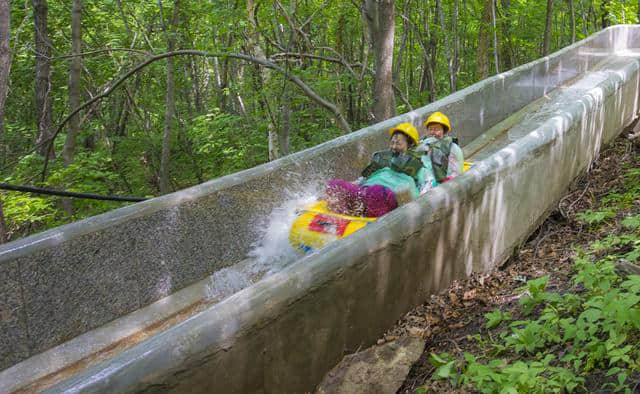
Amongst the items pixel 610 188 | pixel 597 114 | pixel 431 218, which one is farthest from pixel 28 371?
pixel 597 114

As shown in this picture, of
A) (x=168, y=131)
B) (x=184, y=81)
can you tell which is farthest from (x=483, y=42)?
(x=184, y=81)

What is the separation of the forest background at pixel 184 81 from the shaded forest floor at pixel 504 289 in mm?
3012

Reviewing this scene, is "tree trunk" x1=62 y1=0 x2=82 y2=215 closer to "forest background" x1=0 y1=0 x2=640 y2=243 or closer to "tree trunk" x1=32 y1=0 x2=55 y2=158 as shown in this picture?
"forest background" x1=0 y1=0 x2=640 y2=243

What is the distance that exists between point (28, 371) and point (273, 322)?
1889 millimetres

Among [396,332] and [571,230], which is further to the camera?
[571,230]

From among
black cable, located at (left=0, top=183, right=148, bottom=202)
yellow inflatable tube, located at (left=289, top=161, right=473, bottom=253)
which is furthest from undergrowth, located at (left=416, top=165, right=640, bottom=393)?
black cable, located at (left=0, top=183, right=148, bottom=202)

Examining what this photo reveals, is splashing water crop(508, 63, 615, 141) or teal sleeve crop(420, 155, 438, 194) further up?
teal sleeve crop(420, 155, 438, 194)

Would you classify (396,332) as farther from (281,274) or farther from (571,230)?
(571,230)

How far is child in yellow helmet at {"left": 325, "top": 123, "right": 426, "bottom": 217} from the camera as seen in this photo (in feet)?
18.4

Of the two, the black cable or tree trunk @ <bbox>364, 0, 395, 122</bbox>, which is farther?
tree trunk @ <bbox>364, 0, 395, 122</bbox>

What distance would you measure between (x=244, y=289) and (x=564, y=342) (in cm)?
176

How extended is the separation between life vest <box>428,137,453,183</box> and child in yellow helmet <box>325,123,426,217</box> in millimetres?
270

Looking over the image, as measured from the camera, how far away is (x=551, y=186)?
21.3ft

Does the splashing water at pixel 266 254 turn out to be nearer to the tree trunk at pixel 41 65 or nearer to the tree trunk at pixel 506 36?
the tree trunk at pixel 41 65
